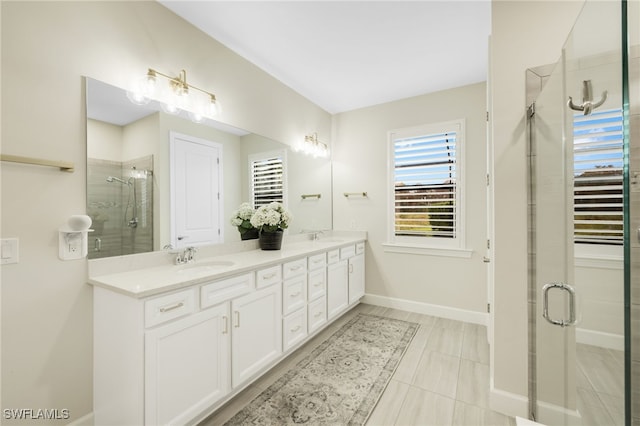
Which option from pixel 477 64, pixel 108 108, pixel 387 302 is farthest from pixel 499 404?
pixel 108 108

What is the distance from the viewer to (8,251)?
50.5 inches

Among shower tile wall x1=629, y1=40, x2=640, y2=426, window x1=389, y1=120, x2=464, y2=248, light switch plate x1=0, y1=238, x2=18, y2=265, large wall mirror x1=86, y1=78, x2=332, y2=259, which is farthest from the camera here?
window x1=389, y1=120, x2=464, y2=248

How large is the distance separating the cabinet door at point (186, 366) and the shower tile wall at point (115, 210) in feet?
2.17

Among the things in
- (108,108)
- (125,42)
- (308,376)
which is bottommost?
(308,376)

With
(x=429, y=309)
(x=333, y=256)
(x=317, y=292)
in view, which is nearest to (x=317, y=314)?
(x=317, y=292)

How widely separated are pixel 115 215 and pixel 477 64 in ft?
11.0

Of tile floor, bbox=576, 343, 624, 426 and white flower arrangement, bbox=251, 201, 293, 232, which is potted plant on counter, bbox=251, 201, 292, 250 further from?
tile floor, bbox=576, 343, 624, 426

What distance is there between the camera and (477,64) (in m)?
2.65

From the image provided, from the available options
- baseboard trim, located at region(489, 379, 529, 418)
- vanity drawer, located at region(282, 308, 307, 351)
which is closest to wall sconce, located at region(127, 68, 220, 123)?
vanity drawer, located at region(282, 308, 307, 351)

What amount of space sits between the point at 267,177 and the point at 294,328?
4.86 feet

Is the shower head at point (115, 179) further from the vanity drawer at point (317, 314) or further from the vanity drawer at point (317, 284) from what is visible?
the vanity drawer at point (317, 314)

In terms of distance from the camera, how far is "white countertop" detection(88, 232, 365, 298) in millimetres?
1359

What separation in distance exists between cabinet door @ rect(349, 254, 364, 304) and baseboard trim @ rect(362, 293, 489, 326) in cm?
23

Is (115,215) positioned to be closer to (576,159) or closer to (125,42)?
(125,42)
